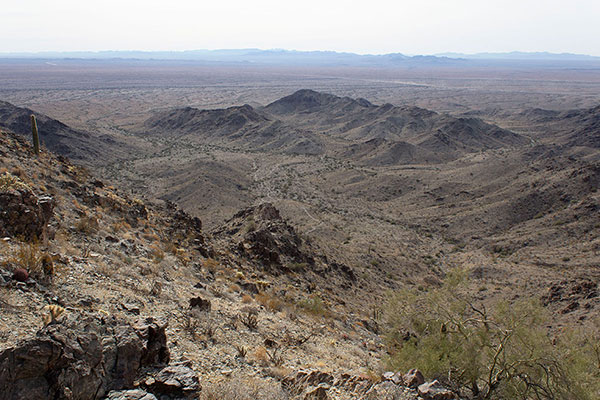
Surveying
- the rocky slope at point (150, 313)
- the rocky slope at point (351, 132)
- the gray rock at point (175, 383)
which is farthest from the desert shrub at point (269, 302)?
the rocky slope at point (351, 132)

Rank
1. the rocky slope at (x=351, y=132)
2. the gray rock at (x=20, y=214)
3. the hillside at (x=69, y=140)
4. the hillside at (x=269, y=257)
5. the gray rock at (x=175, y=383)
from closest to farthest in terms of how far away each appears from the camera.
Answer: the gray rock at (x=175, y=383)
the hillside at (x=269, y=257)
the gray rock at (x=20, y=214)
the hillside at (x=69, y=140)
the rocky slope at (x=351, y=132)

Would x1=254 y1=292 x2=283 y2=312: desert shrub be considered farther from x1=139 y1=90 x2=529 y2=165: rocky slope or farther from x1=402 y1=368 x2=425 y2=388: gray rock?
x1=139 y1=90 x2=529 y2=165: rocky slope

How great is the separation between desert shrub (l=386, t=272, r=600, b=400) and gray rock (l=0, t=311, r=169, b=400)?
5634 mm

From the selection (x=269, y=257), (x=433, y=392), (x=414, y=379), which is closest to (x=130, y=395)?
(x=414, y=379)

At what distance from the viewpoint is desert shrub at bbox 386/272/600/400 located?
724 centimetres

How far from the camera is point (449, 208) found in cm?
3559

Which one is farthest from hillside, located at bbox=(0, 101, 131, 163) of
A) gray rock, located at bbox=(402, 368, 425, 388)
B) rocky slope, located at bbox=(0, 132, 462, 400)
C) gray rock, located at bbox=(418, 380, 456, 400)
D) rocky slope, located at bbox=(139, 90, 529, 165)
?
gray rock, located at bbox=(418, 380, 456, 400)

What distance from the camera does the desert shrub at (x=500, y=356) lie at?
7242 millimetres

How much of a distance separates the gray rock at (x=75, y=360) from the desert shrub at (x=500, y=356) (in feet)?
18.5

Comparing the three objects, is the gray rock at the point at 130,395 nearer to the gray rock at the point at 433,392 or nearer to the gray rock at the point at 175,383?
the gray rock at the point at 175,383

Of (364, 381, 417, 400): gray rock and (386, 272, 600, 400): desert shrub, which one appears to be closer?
(364, 381, 417, 400): gray rock

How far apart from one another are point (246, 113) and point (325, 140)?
19.3 m

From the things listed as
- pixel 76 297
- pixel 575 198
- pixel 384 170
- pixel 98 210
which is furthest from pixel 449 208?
pixel 76 297

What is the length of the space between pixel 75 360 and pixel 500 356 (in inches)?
291
